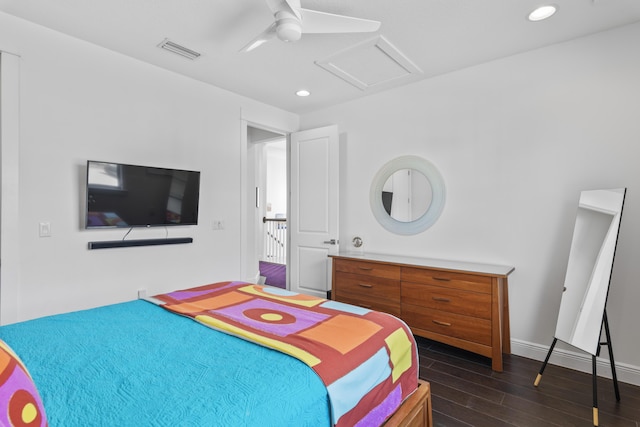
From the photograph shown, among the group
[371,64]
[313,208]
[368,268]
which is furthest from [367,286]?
[371,64]

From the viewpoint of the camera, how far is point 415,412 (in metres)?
1.51

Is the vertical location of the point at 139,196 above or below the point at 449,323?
above

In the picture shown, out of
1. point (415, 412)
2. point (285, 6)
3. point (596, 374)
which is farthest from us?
point (596, 374)

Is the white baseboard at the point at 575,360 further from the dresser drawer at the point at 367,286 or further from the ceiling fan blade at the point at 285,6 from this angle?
the ceiling fan blade at the point at 285,6

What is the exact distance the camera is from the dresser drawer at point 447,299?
2.59 meters

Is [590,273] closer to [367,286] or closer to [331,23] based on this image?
[367,286]

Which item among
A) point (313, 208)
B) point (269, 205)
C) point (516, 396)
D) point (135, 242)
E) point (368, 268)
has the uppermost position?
point (269, 205)

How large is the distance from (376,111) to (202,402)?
3.54m

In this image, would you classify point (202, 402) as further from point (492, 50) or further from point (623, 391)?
point (492, 50)

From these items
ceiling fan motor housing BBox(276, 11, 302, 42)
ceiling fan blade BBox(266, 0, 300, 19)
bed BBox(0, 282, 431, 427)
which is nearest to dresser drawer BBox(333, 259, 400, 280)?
bed BBox(0, 282, 431, 427)

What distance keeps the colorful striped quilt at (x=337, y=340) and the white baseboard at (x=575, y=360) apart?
1.76 meters

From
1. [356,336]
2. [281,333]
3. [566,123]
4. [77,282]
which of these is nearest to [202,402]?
[281,333]

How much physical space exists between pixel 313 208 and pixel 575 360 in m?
2.96

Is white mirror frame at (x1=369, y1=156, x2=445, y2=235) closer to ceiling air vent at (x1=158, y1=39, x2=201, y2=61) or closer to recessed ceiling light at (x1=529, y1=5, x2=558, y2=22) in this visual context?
recessed ceiling light at (x1=529, y1=5, x2=558, y2=22)
